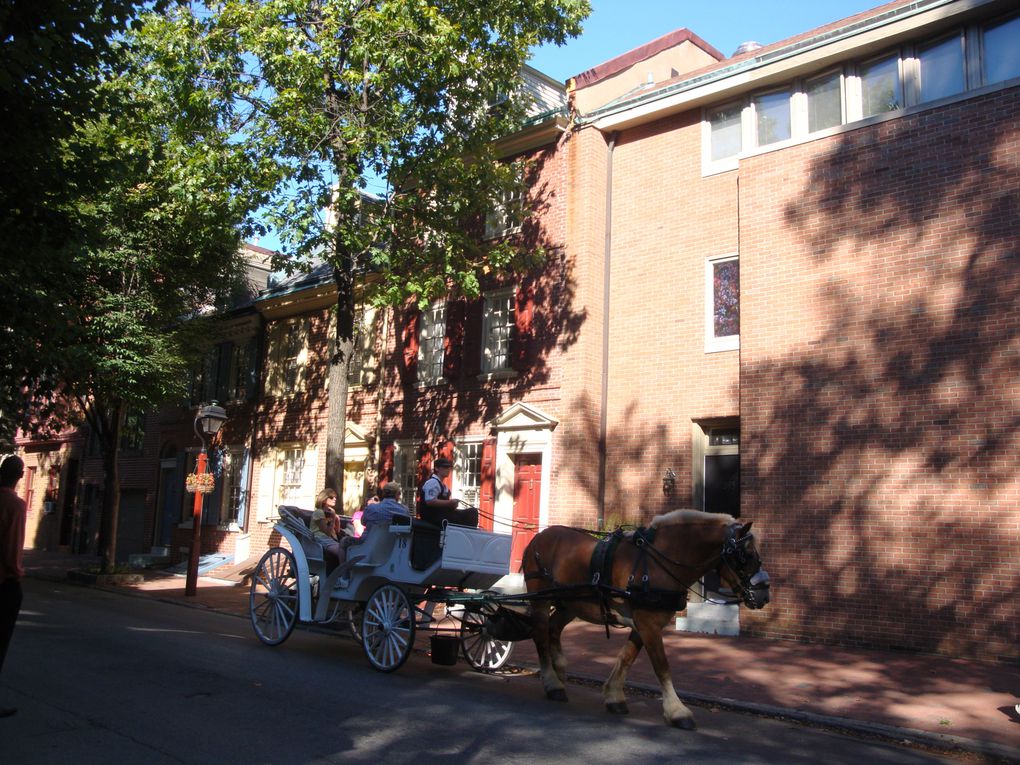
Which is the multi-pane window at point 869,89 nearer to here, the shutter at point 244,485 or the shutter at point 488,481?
the shutter at point 488,481

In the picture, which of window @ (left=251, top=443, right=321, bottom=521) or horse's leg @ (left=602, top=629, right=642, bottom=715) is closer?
horse's leg @ (left=602, top=629, right=642, bottom=715)

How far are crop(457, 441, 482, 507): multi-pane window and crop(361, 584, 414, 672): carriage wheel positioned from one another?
8.84 m

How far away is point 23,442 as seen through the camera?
36.1m

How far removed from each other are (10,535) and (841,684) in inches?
323

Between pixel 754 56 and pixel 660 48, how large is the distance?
250 inches

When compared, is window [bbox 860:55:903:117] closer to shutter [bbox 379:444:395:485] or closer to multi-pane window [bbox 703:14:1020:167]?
multi-pane window [bbox 703:14:1020:167]

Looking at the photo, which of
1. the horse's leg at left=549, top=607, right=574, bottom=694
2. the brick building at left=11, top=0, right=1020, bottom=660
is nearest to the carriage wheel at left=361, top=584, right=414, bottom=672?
the horse's leg at left=549, top=607, right=574, bottom=694

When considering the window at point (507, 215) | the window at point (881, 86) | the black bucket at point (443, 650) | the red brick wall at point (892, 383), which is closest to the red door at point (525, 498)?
the window at point (507, 215)

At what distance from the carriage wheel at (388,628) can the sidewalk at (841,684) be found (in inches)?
78.9

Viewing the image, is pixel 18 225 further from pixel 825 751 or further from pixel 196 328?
pixel 196 328

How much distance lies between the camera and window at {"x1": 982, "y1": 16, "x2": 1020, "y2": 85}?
40.0 ft

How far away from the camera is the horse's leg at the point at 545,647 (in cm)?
839

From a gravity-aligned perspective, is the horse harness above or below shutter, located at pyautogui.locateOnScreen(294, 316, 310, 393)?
below

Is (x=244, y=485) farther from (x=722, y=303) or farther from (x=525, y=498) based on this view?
(x=722, y=303)
